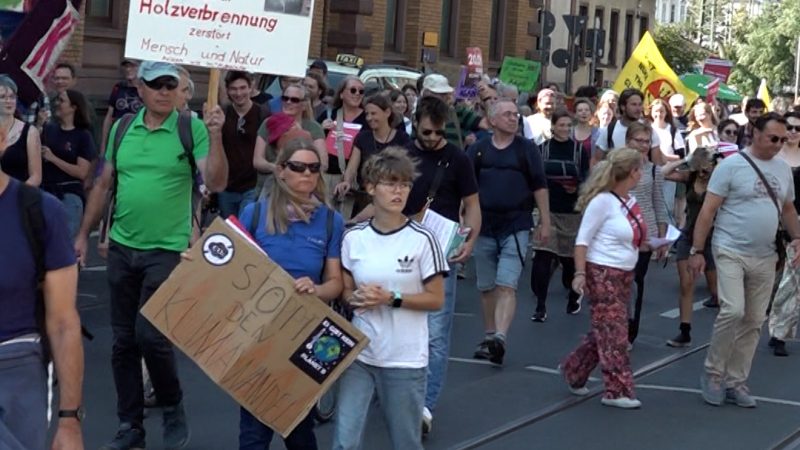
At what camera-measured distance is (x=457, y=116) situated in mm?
13961

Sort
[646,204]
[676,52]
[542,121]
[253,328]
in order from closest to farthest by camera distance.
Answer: [253,328], [646,204], [542,121], [676,52]

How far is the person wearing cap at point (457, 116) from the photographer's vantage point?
12.5m

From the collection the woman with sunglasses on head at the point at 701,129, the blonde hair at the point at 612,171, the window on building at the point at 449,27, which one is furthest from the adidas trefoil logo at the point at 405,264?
the window on building at the point at 449,27

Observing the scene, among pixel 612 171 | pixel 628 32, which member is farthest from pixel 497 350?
pixel 628 32

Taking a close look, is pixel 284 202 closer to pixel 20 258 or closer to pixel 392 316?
pixel 392 316

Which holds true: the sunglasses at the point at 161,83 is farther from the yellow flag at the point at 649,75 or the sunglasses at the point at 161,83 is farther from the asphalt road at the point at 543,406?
the yellow flag at the point at 649,75

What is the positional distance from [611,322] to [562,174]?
376 cm

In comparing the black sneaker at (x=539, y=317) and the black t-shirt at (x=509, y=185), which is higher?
the black t-shirt at (x=509, y=185)

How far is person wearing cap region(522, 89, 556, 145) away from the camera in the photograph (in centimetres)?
1569

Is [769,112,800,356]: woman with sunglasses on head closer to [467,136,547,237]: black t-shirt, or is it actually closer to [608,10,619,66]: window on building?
[467,136,547,237]: black t-shirt

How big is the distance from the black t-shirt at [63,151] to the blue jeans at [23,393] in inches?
248

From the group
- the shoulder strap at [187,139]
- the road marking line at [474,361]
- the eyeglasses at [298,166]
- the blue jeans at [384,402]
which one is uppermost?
the shoulder strap at [187,139]

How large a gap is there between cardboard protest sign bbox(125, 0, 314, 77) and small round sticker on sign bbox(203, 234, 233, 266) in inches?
68.2

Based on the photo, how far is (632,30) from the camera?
5025 centimetres
